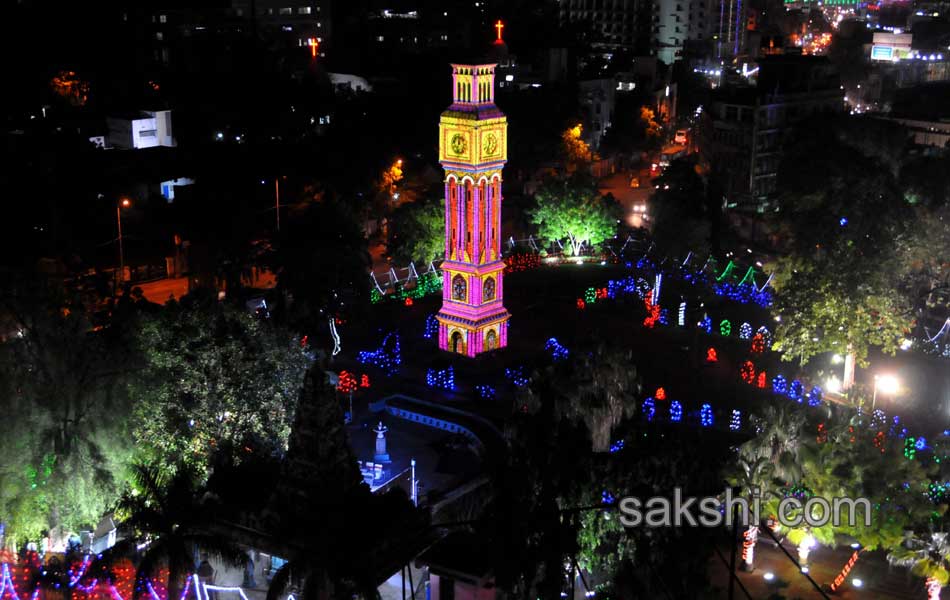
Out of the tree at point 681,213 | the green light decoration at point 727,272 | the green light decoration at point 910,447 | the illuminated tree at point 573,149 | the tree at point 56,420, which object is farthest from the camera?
the illuminated tree at point 573,149

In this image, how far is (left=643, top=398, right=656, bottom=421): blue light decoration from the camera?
4075 cm

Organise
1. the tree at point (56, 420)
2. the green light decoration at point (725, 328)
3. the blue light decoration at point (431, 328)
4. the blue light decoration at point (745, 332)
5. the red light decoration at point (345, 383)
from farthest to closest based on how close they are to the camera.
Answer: the green light decoration at point (725, 328)
the blue light decoration at point (745, 332)
the blue light decoration at point (431, 328)
the red light decoration at point (345, 383)
the tree at point (56, 420)

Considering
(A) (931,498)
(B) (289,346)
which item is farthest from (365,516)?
(A) (931,498)

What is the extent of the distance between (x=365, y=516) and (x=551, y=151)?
54.3m

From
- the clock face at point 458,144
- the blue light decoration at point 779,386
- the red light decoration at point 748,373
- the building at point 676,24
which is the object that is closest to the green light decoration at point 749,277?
the red light decoration at point 748,373

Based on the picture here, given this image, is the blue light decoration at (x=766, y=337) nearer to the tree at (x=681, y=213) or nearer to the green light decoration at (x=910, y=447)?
the green light decoration at (x=910, y=447)

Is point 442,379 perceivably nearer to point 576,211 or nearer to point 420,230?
point 420,230

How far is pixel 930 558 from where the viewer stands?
94.9 feet

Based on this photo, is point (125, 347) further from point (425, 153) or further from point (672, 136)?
point (672, 136)

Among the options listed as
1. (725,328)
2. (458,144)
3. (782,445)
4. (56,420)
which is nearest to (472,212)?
(458,144)

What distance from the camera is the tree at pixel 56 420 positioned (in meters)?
28.8

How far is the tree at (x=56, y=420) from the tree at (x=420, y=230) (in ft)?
81.6

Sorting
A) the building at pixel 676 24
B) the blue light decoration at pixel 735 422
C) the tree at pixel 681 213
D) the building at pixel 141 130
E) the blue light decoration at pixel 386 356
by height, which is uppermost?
the building at pixel 676 24

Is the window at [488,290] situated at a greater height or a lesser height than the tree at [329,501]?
lesser
